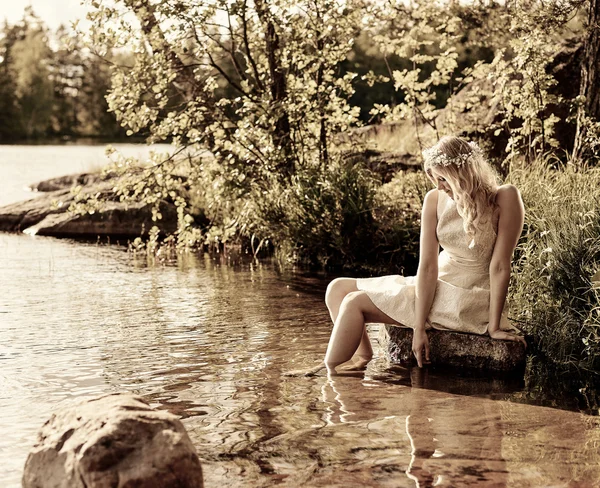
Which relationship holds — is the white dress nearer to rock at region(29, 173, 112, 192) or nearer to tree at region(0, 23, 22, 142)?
rock at region(29, 173, 112, 192)

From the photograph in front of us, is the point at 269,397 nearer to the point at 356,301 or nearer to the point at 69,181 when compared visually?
the point at 356,301

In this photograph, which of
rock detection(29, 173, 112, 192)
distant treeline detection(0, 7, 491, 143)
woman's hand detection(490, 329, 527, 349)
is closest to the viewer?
woman's hand detection(490, 329, 527, 349)

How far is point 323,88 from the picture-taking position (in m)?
11.4

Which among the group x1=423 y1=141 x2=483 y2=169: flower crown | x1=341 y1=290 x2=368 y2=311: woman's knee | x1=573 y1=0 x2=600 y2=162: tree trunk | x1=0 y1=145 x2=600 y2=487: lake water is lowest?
x1=0 y1=145 x2=600 y2=487: lake water

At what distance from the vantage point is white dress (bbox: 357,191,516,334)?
5.77m

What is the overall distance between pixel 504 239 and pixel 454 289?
1.57 ft

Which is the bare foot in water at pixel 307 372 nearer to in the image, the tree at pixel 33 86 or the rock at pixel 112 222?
the rock at pixel 112 222

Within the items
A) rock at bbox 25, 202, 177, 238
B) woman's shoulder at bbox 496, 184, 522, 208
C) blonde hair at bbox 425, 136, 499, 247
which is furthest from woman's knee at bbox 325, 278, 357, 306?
rock at bbox 25, 202, 177, 238

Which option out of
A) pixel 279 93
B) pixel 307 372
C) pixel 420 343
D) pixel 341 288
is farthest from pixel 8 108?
pixel 420 343

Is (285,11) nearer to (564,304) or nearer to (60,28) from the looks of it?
(564,304)

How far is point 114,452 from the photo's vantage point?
3410 millimetres

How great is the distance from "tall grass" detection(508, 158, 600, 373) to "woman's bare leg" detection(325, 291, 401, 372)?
1144 mm

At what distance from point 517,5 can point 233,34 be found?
11.9 feet

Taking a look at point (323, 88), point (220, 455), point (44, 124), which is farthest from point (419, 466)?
point (44, 124)
